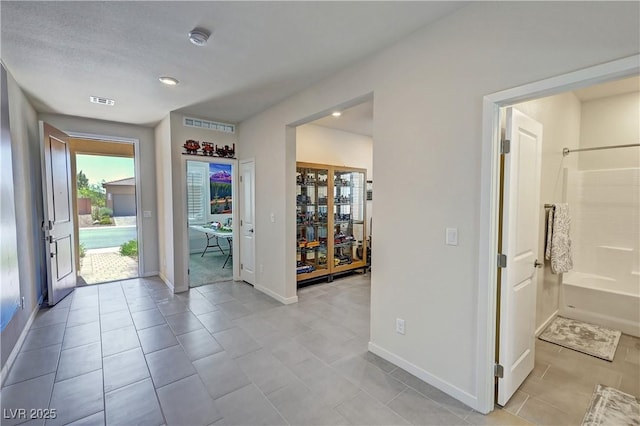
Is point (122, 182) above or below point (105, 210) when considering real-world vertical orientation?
above

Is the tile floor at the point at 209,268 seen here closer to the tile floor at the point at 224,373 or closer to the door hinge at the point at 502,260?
the tile floor at the point at 224,373

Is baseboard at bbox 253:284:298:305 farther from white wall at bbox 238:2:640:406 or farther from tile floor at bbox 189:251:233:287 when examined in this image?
white wall at bbox 238:2:640:406

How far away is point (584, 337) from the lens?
2.95 meters

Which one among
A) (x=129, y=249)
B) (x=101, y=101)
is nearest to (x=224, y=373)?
(x=101, y=101)

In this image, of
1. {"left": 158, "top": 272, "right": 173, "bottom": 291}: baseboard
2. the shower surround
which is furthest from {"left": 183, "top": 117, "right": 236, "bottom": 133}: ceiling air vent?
the shower surround

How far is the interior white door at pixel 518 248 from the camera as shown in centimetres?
184

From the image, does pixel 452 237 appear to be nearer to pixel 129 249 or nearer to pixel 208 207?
pixel 208 207

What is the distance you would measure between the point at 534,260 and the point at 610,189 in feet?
7.05

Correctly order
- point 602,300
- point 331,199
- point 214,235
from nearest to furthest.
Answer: point 602,300 → point 331,199 → point 214,235

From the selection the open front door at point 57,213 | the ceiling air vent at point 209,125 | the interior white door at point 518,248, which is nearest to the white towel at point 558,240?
the interior white door at point 518,248

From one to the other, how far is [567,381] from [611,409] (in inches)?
11.9

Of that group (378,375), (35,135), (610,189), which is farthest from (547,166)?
(35,135)

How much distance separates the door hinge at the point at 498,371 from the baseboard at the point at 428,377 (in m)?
0.21

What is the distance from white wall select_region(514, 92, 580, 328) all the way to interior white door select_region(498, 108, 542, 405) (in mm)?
851
